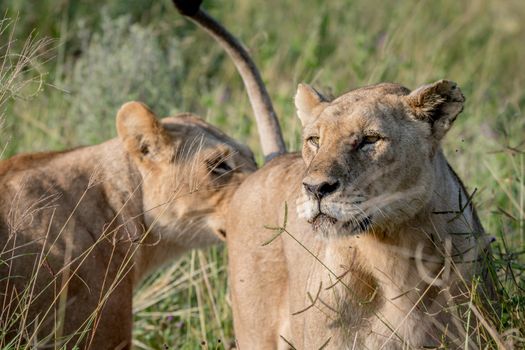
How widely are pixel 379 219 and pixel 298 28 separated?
766cm

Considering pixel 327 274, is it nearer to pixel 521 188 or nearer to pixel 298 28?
pixel 521 188

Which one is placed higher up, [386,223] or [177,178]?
[386,223]

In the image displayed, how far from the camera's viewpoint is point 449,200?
391 cm

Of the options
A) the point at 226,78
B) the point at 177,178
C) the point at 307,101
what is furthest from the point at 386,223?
the point at 226,78

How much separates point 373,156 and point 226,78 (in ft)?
20.0

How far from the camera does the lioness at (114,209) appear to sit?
4730 millimetres

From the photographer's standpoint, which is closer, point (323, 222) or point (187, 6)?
point (323, 222)

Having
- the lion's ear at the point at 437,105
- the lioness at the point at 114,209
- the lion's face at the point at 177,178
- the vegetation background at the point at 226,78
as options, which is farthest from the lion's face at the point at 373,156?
the lion's face at the point at 177,178

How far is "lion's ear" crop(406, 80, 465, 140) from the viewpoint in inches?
151

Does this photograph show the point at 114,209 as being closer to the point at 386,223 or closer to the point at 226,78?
the point at 386,223

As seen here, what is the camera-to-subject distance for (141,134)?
538 cm

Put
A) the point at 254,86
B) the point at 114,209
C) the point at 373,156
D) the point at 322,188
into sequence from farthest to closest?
the point at 254,86, the point at 114,209, the point at 373,156, the point at 322,188

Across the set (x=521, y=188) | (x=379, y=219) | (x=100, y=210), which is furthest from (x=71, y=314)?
(x=521, y=188)

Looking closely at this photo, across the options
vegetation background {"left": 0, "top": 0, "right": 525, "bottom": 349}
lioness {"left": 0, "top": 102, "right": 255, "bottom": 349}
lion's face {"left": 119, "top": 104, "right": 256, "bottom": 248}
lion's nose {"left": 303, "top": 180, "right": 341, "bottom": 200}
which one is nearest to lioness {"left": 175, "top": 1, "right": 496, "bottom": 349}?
lion's nose {"left": 303, "top": 180, "right": 341, "bottom": 200}
